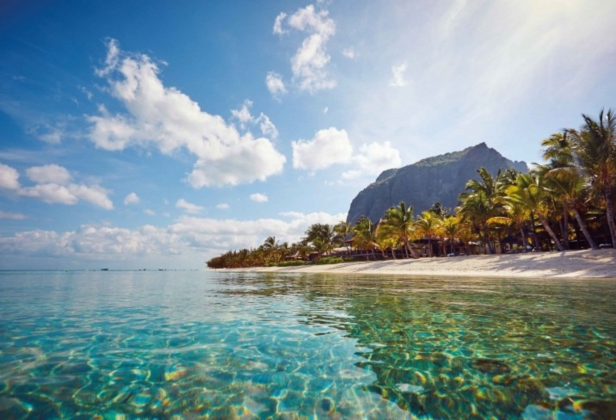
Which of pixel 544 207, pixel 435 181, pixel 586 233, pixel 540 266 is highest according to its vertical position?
pixel 435 181

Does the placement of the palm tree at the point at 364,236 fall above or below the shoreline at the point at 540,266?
above

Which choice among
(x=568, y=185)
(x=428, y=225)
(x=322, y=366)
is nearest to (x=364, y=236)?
(x=428, y=225)

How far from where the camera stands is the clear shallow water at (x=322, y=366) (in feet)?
11.9

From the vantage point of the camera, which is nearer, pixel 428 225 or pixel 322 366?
pixel 322 366

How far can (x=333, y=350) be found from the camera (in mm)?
5840

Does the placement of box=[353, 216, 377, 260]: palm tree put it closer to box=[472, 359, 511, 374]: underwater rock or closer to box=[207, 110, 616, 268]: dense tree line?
box=[207, 110, 616, 268]: dense tree line

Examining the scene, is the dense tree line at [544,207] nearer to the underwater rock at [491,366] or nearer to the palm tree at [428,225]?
Answer: the palm tree at [428,225]

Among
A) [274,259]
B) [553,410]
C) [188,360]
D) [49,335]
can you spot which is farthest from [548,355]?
[274,259]

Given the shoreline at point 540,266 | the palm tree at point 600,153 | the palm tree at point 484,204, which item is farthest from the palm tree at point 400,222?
the palm tree at point 600,153

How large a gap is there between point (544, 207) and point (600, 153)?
34.4ft

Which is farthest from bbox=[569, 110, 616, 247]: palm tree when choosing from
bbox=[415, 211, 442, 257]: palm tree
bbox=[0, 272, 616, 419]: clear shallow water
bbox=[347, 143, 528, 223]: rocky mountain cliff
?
bbox=[347, 143, 528, 223]: rocky mountain cliff

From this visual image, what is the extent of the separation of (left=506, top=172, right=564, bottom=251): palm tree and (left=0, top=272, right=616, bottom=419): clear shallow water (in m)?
27.0

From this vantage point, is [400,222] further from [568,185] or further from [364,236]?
[568,185]

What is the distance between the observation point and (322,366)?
16.4ft
